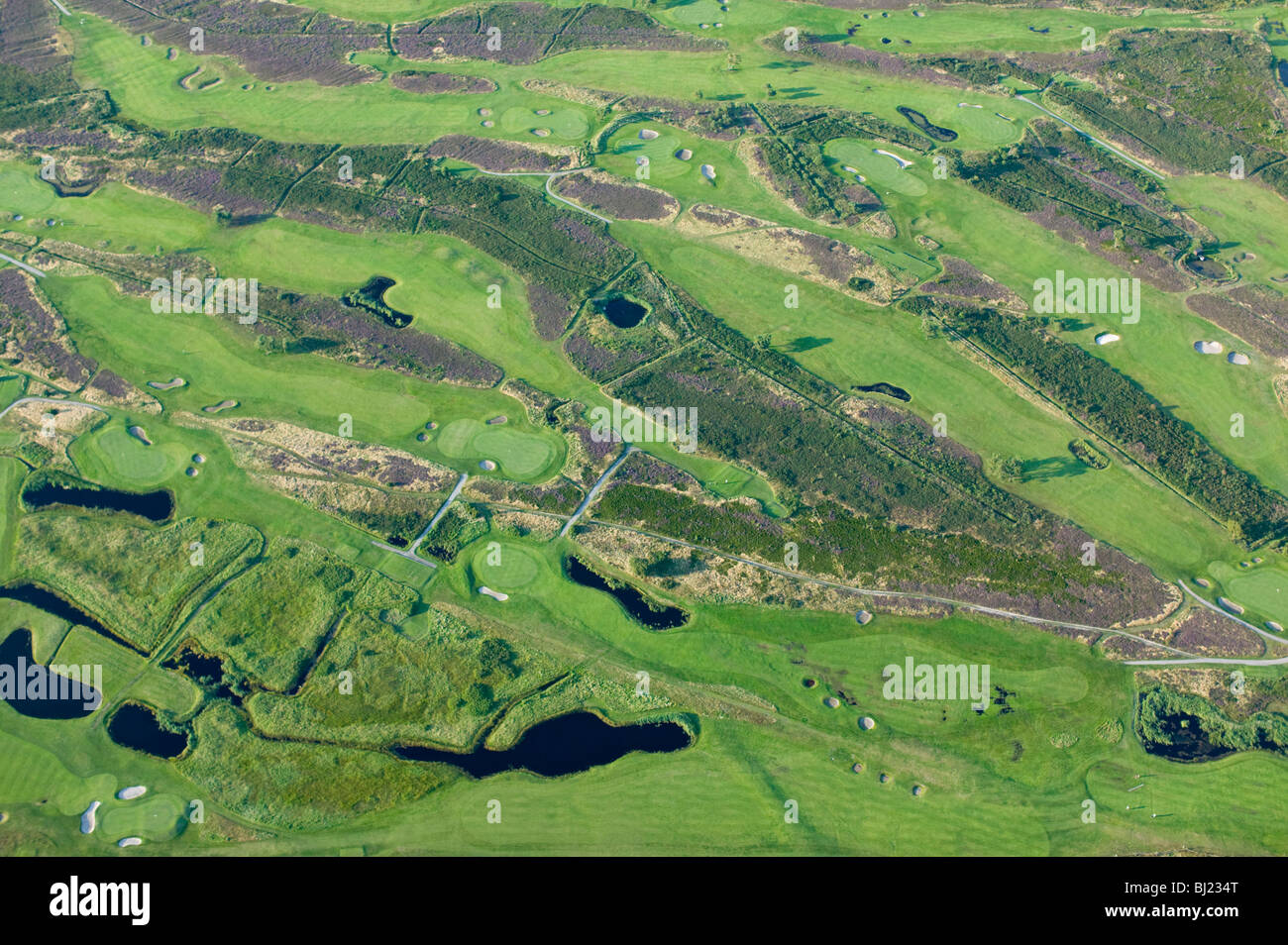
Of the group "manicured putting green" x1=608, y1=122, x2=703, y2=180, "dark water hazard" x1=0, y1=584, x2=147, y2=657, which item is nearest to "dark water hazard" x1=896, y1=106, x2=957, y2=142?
"manicured putting green" x1=608, y1=122, x2=703, y2=180

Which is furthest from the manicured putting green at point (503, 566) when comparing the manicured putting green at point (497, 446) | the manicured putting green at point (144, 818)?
the manicured putting green at point (144, 818)

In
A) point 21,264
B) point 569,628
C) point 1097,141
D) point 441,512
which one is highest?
point 1097,141

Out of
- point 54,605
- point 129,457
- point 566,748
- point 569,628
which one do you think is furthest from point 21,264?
point 566,748

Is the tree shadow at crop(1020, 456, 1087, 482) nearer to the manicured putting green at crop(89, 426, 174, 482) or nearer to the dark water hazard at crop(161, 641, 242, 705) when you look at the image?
the dark water hazard at crop(161, 641, 242, 705)

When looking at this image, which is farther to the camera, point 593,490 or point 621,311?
point 621,311

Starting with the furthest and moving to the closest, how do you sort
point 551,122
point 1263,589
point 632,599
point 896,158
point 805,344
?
point 551,122 < point 896,158 < point 805,344 < point 632,599 < point 1263,589

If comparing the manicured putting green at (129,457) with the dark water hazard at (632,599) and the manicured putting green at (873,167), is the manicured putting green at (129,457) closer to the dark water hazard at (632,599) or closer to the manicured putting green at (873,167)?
the dark water hazard at (632,599)

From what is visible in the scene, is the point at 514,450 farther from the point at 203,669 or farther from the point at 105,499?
the point at 105,499
